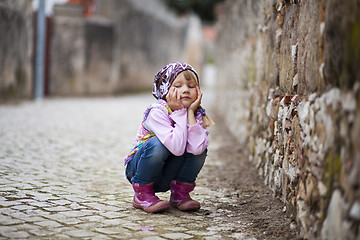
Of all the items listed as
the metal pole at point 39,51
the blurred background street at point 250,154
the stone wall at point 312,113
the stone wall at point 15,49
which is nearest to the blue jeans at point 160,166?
the blurred background street at point 250,154

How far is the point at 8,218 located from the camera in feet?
9.05

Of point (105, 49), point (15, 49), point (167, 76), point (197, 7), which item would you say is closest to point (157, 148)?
point (167, 76)

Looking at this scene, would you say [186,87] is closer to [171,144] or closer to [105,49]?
[171,144]

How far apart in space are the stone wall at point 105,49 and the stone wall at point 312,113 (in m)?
9.41

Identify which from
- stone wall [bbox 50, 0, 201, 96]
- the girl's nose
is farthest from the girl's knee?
stone wall [bbox 50, 0, 201, 96]

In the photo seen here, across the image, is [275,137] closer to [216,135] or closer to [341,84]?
[341,84]

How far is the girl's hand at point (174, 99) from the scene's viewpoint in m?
3.03

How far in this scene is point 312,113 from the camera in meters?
2.44

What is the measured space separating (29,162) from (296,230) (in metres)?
2.73

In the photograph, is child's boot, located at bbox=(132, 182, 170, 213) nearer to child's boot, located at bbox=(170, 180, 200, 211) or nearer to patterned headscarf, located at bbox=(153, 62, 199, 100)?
child's boot, located at bbox=(170, 180, 200, 211)

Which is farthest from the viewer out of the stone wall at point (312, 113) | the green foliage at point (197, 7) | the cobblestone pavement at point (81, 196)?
the green foliage at point (197, 7)

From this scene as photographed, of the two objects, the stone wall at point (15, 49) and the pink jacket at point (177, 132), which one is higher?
the stone wall at point (15, 49)

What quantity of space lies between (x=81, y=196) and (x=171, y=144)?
0.88m

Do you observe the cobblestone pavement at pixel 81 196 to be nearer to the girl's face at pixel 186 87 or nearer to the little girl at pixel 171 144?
the little girl at pixel 171 144
